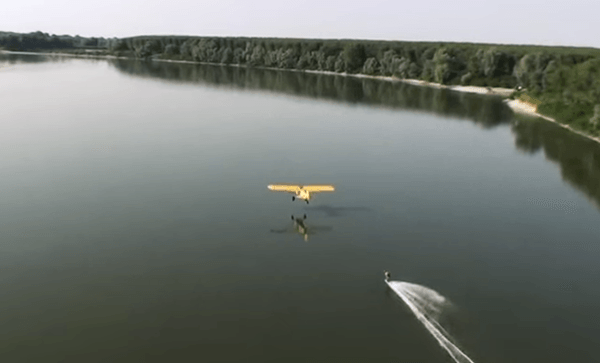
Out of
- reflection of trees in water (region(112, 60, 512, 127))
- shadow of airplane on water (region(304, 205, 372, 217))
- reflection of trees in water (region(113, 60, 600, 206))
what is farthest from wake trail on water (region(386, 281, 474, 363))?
reflection of trees in water (region(112, 60, 512, 127))

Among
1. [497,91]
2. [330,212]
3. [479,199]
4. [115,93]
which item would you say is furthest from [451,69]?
[330,212]

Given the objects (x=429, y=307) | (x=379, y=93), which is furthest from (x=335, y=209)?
(x=379, y=93)

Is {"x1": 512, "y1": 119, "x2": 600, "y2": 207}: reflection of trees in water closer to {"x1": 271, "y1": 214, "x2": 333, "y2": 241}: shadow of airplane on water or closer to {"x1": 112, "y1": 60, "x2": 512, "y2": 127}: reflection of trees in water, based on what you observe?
{"x1": 112, "y1": 60, "x2": 512, "y2": 127}: reflection of trees in water

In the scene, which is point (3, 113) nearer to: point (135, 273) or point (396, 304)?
point (135, 273)

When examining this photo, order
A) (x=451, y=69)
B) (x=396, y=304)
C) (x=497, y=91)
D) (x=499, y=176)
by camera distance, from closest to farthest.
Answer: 1. (x=396, y=304)
2. (x=499, y=176)
3. (x=497, y=91)
4. (x=451, y=69)

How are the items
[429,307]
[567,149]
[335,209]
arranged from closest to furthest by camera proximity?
[429,307] → [335,209] → [567,149]

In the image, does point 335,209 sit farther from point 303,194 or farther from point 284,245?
point 284,245
